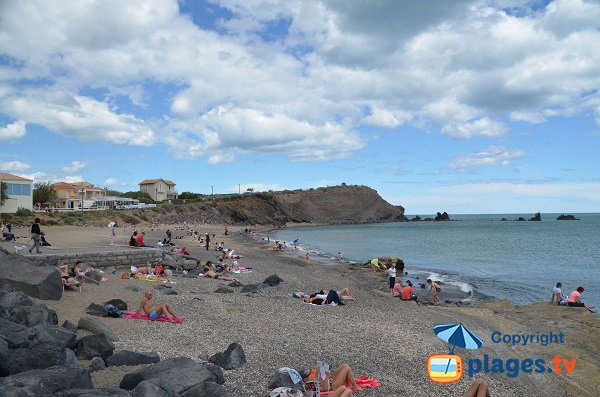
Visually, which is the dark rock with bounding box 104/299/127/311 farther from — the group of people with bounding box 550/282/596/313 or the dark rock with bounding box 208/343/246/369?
the group of people with bounding box 550/282/596/313

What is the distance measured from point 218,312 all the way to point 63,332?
5.72 metres

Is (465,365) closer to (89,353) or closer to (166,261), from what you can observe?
(89,353)

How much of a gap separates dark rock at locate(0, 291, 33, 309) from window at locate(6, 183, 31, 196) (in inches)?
1869

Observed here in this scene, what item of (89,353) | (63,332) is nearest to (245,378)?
(89,353)

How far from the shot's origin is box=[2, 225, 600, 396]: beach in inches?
345

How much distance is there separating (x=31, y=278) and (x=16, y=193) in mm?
46215

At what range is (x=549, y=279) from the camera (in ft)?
90.3

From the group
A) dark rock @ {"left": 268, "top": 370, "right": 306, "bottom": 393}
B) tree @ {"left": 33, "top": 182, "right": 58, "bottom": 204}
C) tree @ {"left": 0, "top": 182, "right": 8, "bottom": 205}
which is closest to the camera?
dark rock @ {"left": 268, "top": 370, "right": 306, "bottom": 393}

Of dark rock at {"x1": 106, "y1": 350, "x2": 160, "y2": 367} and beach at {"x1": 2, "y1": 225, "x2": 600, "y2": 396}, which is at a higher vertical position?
dark rock at {"x1": 106, "y1": 350, "x2": 160, "y2": 367}

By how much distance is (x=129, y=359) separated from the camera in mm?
7793

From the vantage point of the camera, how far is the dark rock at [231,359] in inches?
323

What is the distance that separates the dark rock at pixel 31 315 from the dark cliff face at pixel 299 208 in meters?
69.9

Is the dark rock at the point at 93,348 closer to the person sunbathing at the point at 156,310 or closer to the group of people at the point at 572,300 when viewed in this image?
the person sunbathing at the point at 156,310

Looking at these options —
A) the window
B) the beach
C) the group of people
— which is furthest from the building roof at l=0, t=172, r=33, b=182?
the group of people
